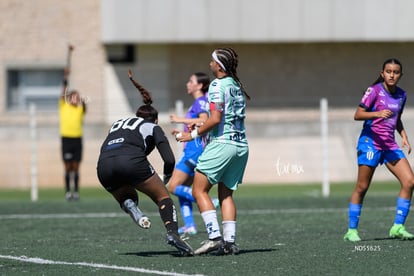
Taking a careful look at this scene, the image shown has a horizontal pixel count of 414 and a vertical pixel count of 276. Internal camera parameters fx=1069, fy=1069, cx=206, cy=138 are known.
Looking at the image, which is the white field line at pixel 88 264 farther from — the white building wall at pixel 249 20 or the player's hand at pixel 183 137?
the white building wall at pixel 249 20

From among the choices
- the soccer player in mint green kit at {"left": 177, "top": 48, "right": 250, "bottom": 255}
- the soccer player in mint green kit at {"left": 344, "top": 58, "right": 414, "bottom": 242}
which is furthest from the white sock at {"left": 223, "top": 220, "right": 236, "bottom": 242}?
the soccer player in mint green kit at {"left": 344, "top": 58, "right": 414, "bottom": 242}

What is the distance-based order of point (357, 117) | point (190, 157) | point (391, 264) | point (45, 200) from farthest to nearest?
point (45, 200), point (190, 157), point (357, 117), point (391, 264)

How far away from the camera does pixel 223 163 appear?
33.2 ft

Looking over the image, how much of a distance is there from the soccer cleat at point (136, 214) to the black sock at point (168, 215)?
164mm

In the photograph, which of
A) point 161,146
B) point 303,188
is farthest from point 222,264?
point 303,188

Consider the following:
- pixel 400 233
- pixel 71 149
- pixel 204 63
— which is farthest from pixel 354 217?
pixel 204 63

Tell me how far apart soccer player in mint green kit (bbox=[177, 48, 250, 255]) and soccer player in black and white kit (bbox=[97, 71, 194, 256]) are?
275 millimetres

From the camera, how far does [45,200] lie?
68.9 feet

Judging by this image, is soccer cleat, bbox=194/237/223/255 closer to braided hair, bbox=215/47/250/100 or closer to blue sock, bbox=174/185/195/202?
braided hair, bbox=215/47/250/100

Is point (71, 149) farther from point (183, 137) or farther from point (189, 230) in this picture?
point (183, 137)

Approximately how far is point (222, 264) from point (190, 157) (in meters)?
4.03

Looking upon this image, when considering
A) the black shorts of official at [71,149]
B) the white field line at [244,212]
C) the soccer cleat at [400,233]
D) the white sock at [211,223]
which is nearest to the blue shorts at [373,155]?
the soccer cleat at [400,233]

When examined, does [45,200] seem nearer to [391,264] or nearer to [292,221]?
[292,221]

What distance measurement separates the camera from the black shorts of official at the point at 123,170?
10227 millimetres
